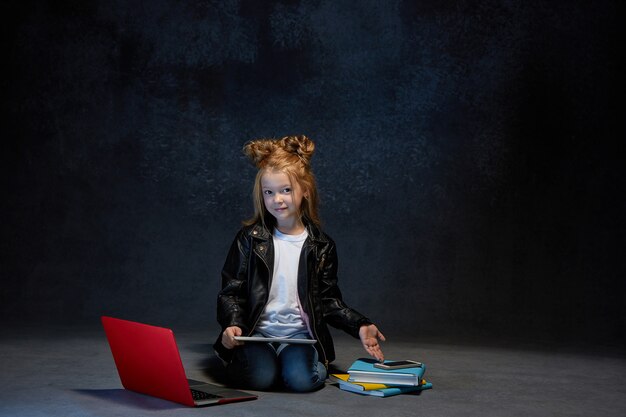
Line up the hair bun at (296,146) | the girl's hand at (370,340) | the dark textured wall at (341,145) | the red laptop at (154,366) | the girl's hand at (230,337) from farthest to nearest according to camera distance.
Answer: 1. the dark textured wall at (341,145)
2. the hair bun at (296,146)
3. the girl's hand at (370,340)
4. the girl's hand at (230,337)
5. the red laptop at (154,366)

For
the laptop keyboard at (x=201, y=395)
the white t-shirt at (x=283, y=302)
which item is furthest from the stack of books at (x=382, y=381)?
the laptop keyboard at (x=201, y=395)

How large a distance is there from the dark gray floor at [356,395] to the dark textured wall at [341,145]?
784mm

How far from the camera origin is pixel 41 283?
535 centimetres

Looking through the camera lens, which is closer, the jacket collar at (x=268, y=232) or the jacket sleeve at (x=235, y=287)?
the jacket sleeve at (x=235, y=287)

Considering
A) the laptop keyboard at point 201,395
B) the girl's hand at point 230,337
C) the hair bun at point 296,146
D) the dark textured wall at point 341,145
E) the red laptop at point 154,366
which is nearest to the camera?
the red laptop at point 154,366

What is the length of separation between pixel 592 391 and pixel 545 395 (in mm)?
235

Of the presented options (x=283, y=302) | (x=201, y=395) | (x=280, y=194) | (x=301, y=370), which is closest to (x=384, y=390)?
(x=301, y=370)

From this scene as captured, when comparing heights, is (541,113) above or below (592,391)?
above

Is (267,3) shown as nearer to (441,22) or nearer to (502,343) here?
(441,22)

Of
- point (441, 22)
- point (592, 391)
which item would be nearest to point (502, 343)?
point (592, 391)

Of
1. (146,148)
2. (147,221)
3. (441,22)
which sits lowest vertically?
(147,221)

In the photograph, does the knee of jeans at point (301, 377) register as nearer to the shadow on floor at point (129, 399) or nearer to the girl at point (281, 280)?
the girl at point (281, 280)

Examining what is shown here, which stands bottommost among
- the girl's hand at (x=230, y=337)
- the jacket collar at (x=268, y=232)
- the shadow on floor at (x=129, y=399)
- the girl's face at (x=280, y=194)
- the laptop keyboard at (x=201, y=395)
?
the shadow on floor at (x=129, y=399)

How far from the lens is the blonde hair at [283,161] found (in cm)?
342
